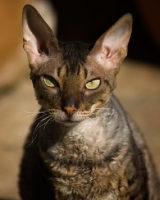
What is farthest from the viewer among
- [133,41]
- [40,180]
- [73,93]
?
[133,41]

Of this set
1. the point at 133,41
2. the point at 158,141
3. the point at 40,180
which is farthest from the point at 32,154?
the point at 133,41

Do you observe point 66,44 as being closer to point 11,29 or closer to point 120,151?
point 120,151

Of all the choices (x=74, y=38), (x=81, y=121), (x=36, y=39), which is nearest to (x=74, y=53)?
(x=36, y=39)

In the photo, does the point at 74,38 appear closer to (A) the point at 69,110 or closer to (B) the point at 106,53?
(B) the point at 106,53

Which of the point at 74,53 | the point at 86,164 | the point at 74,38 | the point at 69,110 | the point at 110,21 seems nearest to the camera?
the point at 69,110

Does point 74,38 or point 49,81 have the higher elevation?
point 74,38
